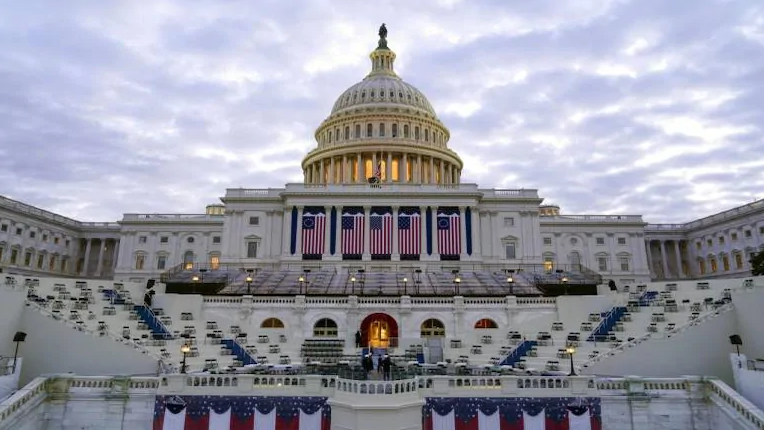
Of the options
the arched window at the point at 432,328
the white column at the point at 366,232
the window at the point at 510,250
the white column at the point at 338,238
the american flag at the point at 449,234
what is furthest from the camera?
the window at the point at 510,250

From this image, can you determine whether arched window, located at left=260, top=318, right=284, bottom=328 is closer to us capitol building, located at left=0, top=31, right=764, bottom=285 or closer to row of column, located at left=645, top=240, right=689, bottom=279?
us capitol building, located at left=0, top=31, right=764, bottom=285

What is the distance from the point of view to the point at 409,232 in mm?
75188

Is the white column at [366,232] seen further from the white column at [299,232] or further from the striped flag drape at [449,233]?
the striped flag drape at [449,233]

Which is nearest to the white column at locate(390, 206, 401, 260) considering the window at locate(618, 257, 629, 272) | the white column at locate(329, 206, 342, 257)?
the white column at locate(329, 206, 342, 257)

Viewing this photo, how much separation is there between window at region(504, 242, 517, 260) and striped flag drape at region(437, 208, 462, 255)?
844 centimetres

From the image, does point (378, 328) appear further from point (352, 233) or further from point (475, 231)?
point (475, 231)

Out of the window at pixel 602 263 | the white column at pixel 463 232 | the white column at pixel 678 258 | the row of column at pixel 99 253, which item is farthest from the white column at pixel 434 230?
the row of column at pixel 99 253

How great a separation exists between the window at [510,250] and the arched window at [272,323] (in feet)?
148

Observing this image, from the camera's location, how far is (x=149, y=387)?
874 inches

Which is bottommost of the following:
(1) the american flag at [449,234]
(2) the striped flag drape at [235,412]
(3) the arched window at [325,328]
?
(2) the striped flag drape at [235,412]

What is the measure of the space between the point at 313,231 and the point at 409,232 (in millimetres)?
14450

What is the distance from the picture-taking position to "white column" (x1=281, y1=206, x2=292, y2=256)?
75.3 metres

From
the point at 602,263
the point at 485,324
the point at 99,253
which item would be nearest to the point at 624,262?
the point at 602,263

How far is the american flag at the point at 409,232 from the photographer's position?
7431 cm
